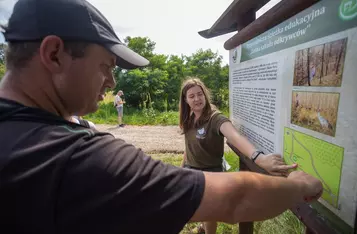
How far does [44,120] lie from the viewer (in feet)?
2.78

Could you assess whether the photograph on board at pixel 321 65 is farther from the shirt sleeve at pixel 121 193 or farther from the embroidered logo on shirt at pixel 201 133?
the embroidered logo on shirt at pixel 201 133

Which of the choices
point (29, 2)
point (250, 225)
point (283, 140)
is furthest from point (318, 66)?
point (250, 225)

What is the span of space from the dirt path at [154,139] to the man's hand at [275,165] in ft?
18.1

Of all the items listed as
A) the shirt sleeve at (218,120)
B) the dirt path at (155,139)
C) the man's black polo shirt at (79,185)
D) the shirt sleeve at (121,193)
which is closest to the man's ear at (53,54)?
the man's black polo shirt at (79,185)

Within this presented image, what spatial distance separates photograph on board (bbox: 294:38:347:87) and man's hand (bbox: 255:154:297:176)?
0.47m

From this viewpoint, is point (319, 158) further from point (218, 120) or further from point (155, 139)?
point (155, 139)

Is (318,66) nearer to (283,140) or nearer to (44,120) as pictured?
(283,140)

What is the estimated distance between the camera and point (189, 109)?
2.87 m

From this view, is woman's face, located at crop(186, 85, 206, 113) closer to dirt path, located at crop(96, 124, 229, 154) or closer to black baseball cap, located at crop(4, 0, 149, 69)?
black baseball cap, located at crop(4, 0, 149, 69)

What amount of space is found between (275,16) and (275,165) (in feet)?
2.86

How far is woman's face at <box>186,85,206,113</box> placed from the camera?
2622 millimetres

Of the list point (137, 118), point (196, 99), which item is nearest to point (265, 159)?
point (196, 99)

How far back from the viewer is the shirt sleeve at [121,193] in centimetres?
73

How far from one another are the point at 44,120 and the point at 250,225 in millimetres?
2280
